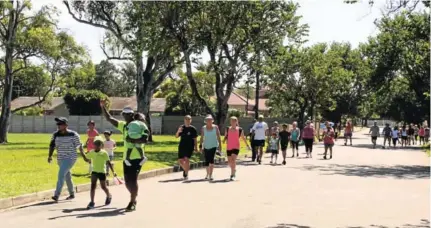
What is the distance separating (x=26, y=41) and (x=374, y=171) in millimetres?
26729

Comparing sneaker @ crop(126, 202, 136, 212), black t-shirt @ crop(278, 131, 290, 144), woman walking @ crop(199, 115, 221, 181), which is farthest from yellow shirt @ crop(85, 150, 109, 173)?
black t-shirt @ crop(278, 131, 290, 144)

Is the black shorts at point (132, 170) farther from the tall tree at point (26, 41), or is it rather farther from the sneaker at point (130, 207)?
the tall tree at point (26, 41)

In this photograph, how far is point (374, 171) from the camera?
771 inches

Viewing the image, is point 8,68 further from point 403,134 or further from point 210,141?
point 403,134

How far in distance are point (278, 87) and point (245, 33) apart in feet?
78.9

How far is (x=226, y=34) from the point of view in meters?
26.1

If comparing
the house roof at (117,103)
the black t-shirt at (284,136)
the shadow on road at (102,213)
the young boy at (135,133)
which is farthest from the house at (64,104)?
the shadow on road at (102,213)

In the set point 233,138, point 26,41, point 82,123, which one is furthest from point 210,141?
point 82,123

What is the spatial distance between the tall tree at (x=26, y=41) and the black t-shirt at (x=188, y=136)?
24.8 m

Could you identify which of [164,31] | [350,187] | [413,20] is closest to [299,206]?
[350,187]

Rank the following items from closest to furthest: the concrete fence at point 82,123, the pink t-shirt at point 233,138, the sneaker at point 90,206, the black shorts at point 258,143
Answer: the sneaker at point 90,206 < the pink t-shirt at point 233,138 < the black shorts at point 258,143 < the concrete fence at point 82,123

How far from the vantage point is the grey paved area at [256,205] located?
360 inches

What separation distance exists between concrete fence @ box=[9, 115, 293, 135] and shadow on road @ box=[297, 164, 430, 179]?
34.3 m

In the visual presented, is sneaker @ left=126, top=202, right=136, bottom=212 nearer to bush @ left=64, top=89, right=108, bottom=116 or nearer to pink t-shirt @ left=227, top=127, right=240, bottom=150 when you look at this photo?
pink t-shirt @ left=227, top=127, right=240, bottom=150
